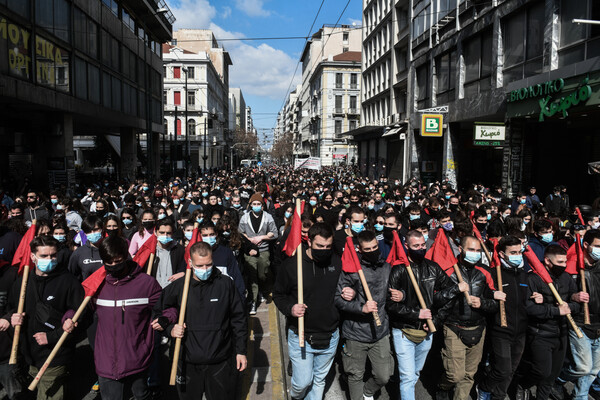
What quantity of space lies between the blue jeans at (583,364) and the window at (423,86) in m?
21.9

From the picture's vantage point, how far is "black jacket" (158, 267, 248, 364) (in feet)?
12.1

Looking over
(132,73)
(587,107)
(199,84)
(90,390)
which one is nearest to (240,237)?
(90,390)

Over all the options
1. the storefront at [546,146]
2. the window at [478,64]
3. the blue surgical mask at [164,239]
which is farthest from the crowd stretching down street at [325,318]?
the window at [478,64]

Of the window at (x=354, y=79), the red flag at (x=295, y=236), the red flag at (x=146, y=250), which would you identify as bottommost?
the red flag at (x=146, y=250)

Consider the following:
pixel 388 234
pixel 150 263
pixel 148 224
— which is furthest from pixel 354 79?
pixel 150 263

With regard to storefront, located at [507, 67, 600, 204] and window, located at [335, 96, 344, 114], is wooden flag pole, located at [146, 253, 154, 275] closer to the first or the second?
storefront, located at [507, 67, 600, 204]

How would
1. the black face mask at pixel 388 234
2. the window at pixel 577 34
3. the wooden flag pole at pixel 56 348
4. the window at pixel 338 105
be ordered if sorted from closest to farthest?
the wooden flag pole at pixel 56 348, the black face mask at pixel 388 234, the window at pixel 577 34, the window at pixel 338 105

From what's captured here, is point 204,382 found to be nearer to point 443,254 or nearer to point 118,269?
point 118,269

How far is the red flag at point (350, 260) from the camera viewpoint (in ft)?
13.3

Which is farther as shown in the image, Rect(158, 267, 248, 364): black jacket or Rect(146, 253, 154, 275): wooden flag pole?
Rect(146, 253, 154, 275): wooden flag pole

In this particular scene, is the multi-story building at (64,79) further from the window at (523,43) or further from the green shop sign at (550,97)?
the green shop sign at (550,97)

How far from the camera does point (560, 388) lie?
469cm

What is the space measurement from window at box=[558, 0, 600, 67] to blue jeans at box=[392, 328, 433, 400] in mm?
11624

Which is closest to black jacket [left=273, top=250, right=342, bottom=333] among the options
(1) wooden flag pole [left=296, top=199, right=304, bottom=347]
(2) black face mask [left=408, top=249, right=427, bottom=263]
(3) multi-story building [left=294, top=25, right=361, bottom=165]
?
(1) wooden flag pole [left=296, top=199, right=304, bottom=347]
